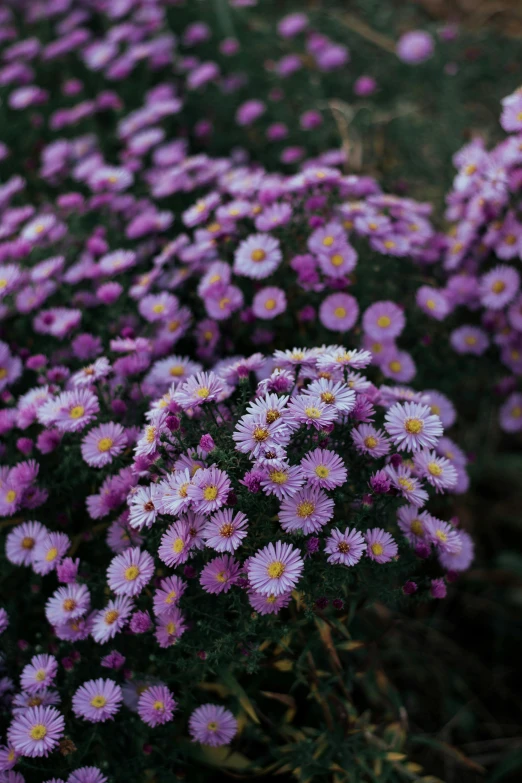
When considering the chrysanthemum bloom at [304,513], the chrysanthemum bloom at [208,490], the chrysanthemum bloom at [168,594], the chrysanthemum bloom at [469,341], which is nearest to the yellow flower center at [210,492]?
the chrysanthemum bloom at [208,490]

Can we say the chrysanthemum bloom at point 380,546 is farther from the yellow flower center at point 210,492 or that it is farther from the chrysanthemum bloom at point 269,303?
the chrysanthemum bloom at point 269,303

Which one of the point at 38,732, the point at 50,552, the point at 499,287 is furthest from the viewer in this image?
the point at 499,287

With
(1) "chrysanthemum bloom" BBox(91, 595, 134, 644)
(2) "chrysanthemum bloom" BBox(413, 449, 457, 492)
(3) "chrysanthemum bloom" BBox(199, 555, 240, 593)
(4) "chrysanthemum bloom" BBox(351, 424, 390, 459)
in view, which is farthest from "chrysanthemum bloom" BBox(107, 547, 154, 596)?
(2) "chrysanthemum bloom" BBox(413, 449, 457, 492)

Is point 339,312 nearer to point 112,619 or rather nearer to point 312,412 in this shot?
point 312,412

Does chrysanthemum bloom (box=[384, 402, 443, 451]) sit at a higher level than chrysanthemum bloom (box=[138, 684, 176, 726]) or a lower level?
higher

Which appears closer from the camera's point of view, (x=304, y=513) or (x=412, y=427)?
(x=304, y=513)

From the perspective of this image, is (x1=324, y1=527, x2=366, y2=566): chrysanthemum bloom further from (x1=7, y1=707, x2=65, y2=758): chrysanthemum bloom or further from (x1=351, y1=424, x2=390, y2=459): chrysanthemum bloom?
(x1=7, y1=707, x2=65, y2=758): chrysanthemum bloom

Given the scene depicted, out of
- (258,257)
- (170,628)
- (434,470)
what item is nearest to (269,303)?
(258,257)
